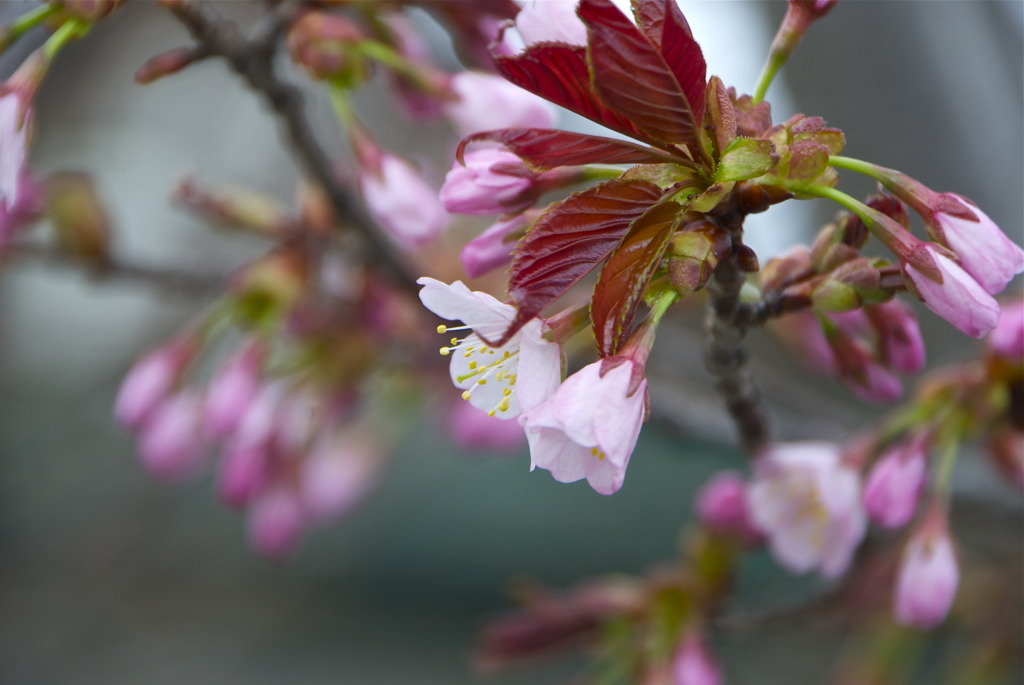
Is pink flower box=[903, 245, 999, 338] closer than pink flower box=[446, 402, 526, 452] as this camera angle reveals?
Yes


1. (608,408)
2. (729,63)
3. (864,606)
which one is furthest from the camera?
(864,606)

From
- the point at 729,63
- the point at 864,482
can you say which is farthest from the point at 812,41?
the point at 864,482

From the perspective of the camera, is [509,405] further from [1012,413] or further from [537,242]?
[1012,413]

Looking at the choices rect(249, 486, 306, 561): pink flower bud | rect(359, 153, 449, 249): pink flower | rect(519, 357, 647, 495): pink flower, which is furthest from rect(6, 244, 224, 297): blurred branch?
rect(519, 357, 647, 495): pink flower

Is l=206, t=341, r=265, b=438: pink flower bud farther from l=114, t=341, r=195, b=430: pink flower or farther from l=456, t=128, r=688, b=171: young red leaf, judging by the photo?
l=456, t=128, r=688, b=171: young red leaf

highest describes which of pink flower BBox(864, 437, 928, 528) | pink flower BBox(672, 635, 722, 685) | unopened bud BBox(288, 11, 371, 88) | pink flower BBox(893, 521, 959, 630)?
unopened bud BBox(288, 11, 371, 88)

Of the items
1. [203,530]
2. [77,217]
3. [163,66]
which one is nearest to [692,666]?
[163,66]

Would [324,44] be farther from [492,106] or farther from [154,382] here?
[154,382]
